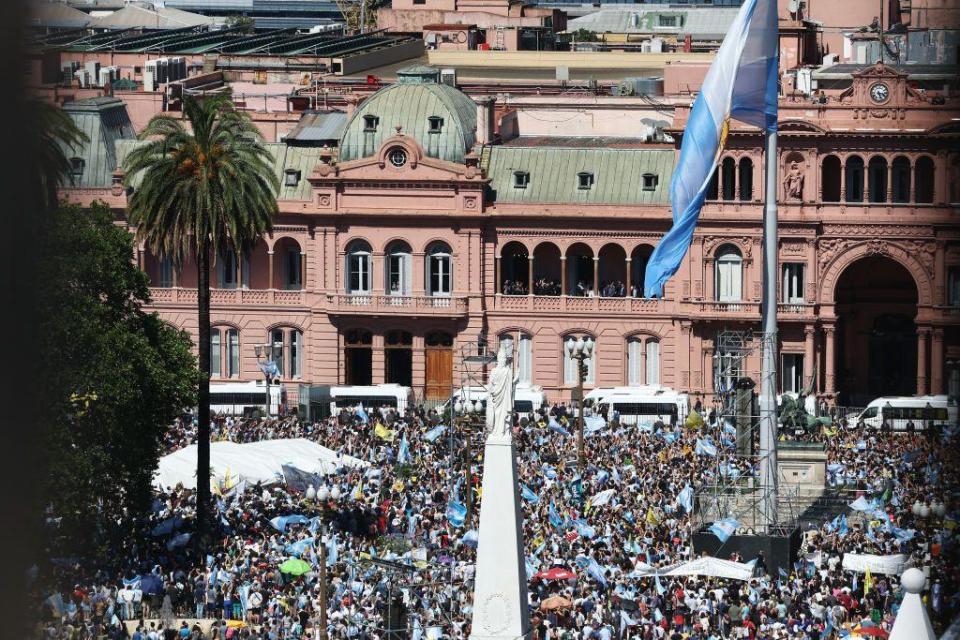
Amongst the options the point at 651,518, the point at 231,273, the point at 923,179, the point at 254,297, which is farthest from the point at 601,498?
the point at 231,273

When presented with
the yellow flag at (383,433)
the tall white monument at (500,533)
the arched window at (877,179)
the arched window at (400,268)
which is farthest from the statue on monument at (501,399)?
the arched window at (400,268)

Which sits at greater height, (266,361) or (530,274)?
(530,274)

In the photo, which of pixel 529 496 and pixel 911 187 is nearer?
pixel 529 496

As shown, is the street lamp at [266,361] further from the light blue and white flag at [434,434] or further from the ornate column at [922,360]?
the ornate column at [922,360]

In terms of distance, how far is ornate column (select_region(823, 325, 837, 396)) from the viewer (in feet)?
341

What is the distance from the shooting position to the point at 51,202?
241 inches

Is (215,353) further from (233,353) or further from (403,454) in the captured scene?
(403,454)

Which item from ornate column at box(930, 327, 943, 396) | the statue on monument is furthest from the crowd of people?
ornate column at box(930, 327, 943, 396)

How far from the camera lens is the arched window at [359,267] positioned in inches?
4289

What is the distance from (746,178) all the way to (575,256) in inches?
391

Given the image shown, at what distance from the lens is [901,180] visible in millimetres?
104375

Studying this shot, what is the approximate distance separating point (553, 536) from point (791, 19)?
78.2 m

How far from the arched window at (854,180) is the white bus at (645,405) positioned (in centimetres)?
1412

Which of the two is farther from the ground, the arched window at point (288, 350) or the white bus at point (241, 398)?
the arched window at point (288, 350)
